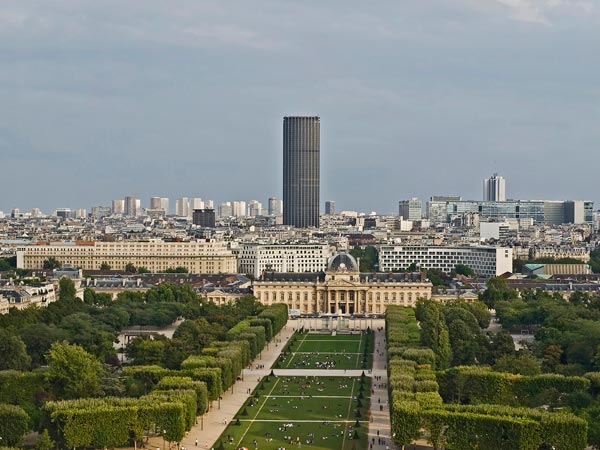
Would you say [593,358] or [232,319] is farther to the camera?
[232,319]

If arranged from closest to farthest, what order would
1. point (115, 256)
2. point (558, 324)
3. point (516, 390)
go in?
point (516, 390)
point (558, 324)
point (115, 256)

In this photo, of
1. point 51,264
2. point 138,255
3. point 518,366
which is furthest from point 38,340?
point 138,255

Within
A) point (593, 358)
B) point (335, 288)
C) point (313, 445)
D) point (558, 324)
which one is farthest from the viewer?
point (335, 288)

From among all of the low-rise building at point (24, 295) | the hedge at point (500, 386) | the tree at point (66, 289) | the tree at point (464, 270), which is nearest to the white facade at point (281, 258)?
the tree at point (464, 270)

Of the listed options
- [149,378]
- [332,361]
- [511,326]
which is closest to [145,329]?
[332,361]

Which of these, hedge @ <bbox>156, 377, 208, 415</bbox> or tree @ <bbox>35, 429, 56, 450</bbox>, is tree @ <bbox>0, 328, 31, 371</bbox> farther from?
tree @ <bbox>35, 429, 56, 450</bbox>

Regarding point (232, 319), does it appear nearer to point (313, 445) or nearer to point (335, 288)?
point (335, 288)

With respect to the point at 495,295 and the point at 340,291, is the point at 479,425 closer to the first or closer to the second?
the point at 495,295
